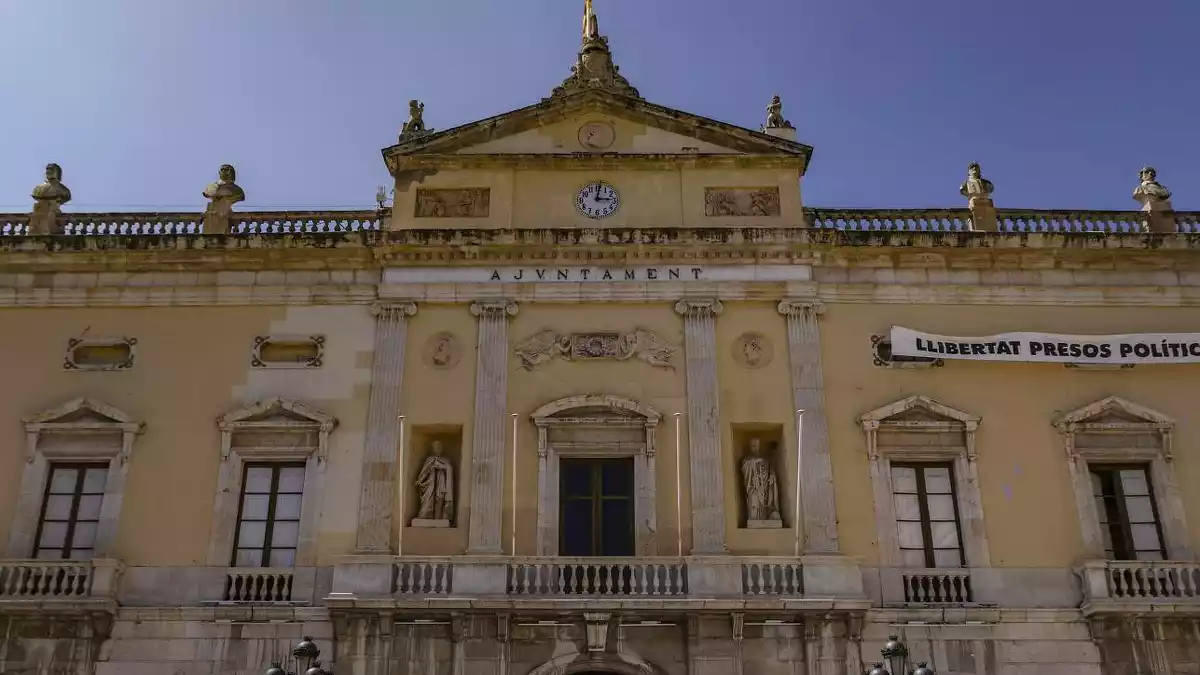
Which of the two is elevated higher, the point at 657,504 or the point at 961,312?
the point at 961,312

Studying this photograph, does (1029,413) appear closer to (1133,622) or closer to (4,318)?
(1133,622)

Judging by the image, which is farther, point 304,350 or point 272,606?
point 304,350

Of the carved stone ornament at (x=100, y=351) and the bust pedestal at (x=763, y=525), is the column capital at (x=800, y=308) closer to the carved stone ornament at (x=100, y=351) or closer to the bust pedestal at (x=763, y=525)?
the bust pedestal at (x=763, y=525)

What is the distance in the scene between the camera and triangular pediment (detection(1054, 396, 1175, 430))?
63.9 ft

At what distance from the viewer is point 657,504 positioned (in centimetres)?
1888

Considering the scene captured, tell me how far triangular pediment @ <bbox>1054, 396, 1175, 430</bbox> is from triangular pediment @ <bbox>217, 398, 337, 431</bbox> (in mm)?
11979

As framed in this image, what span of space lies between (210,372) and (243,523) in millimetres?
2686

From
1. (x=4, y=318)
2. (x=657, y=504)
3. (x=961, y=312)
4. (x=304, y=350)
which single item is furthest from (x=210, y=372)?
(x=961, y=312)

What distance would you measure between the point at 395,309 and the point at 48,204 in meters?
6.87

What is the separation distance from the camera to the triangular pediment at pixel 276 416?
770 inches

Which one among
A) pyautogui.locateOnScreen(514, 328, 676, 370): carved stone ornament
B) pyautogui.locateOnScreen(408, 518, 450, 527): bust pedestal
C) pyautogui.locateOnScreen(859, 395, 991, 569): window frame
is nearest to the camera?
pyautogui.locateOnScreen(859, 395, 991, 569): window frame

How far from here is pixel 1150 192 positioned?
21734 millimetres

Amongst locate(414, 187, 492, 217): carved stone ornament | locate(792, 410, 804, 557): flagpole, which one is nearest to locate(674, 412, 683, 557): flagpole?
locate(792, 410, 804, 557): flagpole

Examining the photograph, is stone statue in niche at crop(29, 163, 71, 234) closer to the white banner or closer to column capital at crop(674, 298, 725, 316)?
column capital at crop(674, 298, 725, 316)
